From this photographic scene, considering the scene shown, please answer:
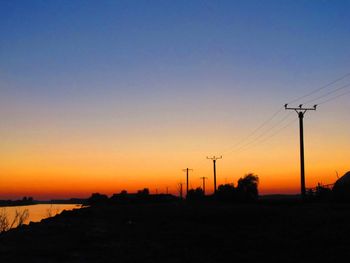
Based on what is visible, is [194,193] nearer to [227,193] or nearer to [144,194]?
[144,194]

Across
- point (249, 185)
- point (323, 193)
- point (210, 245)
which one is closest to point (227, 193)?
point (249, 185)

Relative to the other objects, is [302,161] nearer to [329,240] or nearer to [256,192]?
[329,240]

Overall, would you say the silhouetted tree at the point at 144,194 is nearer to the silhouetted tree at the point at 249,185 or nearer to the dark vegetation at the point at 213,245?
the silhouetted tree at the point at 249,185

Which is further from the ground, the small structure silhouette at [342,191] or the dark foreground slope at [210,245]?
the small structure silhouette at [342,191]

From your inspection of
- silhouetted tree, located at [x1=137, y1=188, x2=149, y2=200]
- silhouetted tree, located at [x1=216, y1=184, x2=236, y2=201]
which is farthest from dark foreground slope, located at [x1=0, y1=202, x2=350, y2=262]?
silhouetted tree, located at [x1=137, y1=188, x2=149, y2=200]

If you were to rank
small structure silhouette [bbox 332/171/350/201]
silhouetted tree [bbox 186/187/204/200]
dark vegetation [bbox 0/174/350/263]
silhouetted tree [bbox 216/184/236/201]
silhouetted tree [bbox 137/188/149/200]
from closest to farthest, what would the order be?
dark vegetation [bbox 0/174/350/263]
small structure silhouette [bbox 332/171/350/201]
silhouetted tree [bbox 216/184/236/201]
silhouetted tree [bbox 186/187/204/200]
silhouetted tree [bbox 137/188/149/200]

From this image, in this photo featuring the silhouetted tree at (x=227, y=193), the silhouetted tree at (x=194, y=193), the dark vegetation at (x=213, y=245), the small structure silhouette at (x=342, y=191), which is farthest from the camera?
the silhouetted tree at (x=194, y=193)

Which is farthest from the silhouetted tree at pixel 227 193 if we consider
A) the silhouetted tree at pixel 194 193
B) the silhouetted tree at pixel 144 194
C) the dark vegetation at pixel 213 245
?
the dark vegetation at pixel 213 245

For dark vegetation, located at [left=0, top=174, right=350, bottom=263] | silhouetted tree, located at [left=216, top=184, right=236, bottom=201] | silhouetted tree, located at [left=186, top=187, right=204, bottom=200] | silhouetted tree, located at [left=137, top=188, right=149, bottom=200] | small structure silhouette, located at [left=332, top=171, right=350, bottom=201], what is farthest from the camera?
silhouetted tree, located at [left=137, top=188, right=149, bottom=200]

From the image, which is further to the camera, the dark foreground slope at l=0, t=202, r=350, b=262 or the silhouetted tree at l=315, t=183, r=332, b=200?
the silhouetted tree at l=315, t=183, r=332, b=200

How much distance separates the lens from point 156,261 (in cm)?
1581

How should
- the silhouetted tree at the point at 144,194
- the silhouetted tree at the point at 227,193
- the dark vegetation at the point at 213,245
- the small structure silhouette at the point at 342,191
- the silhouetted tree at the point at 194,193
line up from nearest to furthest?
1. the dark vegetation at the point at 213,245
2. the small structure silhouette at the point at 342,191
3. the silhouetted tree at the point at 227,193
4. the silhouetted tree at the point at 194,193
5. the silhouetted tree at the point at 144,194

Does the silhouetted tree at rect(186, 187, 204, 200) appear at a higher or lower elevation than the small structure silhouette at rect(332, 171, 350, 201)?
lower

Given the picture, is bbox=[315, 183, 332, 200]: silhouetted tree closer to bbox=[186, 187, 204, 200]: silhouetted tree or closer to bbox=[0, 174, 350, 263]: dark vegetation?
bbox=[0, 174, 350, 263]: dark vegetation
